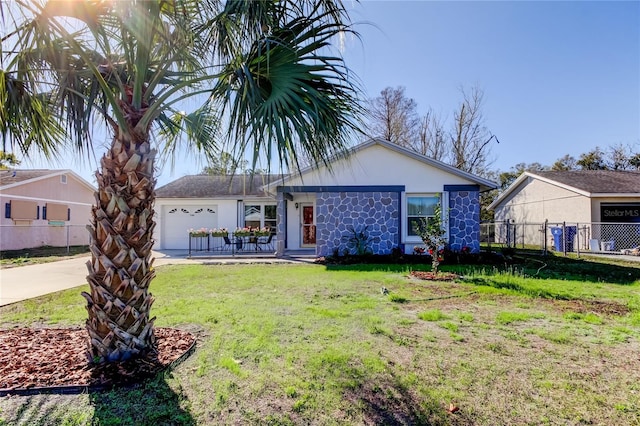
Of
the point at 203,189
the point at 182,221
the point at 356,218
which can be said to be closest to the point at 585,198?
the point at 356,218

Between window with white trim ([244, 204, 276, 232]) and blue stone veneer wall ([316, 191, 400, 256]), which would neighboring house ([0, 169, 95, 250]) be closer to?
window with white trim ([244, 204, 276, 232])

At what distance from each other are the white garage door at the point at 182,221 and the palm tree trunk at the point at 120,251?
15.1 m

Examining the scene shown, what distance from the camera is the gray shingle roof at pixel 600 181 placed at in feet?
58.2

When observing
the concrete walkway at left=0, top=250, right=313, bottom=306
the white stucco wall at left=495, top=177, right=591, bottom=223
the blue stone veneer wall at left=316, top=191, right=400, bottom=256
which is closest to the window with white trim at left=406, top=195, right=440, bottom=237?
the blue stone veneer wall at left=316, top=191, right=400, bottom=256

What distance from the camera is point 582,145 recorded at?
3403 cm

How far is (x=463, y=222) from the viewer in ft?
44.1

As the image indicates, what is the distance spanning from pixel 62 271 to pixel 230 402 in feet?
36.2

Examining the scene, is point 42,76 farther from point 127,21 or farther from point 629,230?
point 629,230

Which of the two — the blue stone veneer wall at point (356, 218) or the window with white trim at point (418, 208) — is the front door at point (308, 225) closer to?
the blue stone veneer wall at point (356, 218)

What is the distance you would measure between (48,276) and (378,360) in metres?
10.6

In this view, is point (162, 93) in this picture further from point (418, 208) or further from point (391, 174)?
point (418, 208)

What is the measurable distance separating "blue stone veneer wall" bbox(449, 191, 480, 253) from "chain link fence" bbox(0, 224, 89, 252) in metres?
16.4

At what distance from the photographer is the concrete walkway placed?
759 cm

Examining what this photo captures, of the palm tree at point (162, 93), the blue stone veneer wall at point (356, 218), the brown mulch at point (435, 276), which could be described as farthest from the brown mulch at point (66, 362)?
the blue stone veneer wall at point (356, 218)
